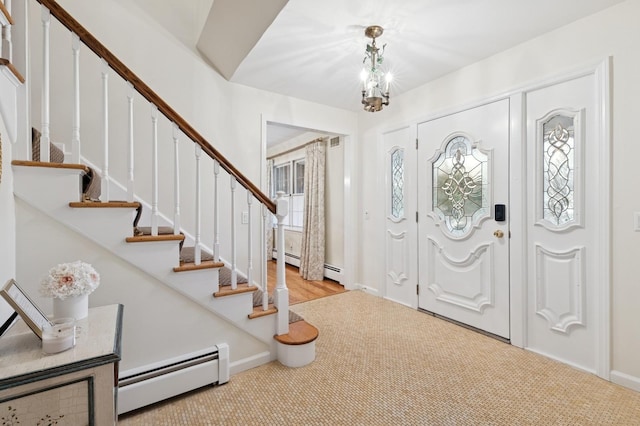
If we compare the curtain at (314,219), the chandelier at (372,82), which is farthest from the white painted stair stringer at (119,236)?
the curtain at (314,219)

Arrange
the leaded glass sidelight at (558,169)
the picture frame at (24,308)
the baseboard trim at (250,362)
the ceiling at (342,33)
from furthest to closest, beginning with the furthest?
the leaded glass sidelight at (558,169)
the baseboard trim at (250,362)
the ceiling at (342,33)
the picture frame at (24,308)

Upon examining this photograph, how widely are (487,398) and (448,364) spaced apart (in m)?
0.39

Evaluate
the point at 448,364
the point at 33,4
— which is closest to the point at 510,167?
the point at 448,364

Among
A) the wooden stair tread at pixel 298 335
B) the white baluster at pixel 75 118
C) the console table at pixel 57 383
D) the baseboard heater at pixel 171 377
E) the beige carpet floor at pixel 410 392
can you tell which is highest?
the white baluster at pixel 75 118

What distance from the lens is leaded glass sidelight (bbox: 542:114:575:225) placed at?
7.05 feet

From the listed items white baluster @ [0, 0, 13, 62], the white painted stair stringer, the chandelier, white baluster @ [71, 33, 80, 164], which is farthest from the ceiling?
the white painted stair stringer

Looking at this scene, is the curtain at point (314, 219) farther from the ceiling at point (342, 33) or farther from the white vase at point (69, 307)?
the white vase at point (69, 307)

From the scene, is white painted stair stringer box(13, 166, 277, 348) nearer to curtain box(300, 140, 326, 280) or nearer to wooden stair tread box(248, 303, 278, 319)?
wooden stair tread box(248, 303, 278, 319)

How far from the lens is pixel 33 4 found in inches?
87.7

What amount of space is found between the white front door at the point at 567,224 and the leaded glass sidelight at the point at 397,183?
4.24ft

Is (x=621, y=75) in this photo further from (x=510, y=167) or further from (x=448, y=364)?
(x=448, y=364)

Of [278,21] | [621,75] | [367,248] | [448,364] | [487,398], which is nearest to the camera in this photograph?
[487,398]

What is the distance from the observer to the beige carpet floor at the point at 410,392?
1631mm

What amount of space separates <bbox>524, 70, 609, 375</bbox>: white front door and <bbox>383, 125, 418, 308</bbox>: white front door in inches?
43.6
